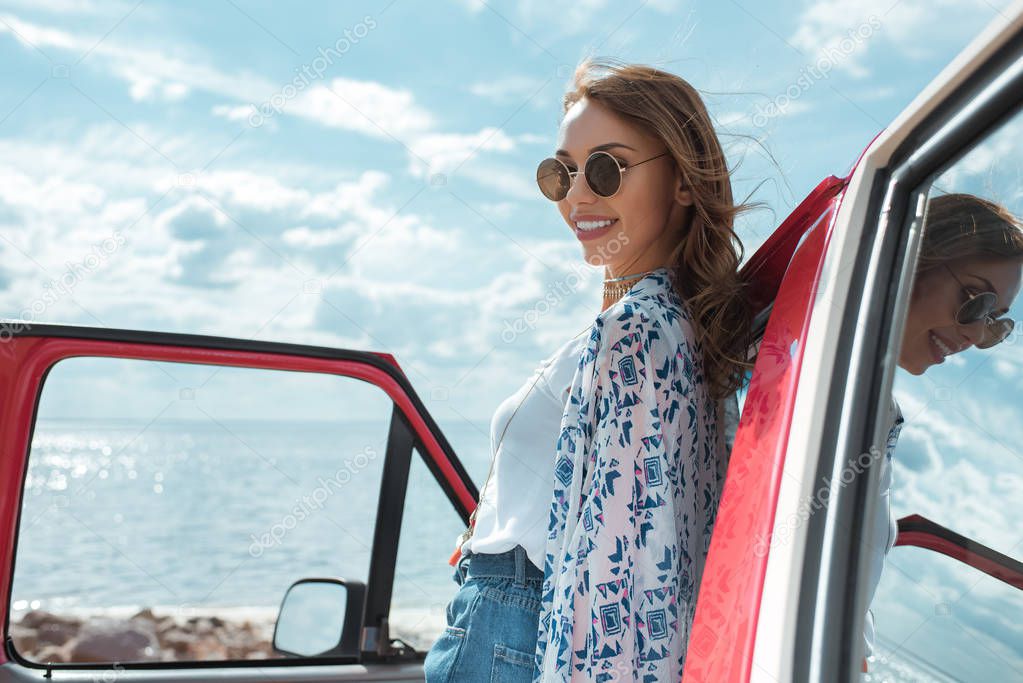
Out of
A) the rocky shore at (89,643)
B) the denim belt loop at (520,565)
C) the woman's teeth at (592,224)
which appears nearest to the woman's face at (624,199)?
the woman's teeth at (592,224)

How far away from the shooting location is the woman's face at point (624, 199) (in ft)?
5.96

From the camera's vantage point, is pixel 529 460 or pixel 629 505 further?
pixel 529 460

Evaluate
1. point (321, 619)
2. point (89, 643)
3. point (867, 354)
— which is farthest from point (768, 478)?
point (89, 643)

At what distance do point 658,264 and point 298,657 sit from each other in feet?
4.79

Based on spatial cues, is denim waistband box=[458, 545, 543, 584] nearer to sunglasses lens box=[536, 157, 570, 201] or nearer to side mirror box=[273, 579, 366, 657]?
sunglasses lens box=[536, 157, 570, 201]

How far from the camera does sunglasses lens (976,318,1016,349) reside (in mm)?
881

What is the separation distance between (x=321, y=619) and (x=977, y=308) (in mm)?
2115

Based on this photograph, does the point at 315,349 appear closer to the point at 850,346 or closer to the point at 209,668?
the point at 209,668

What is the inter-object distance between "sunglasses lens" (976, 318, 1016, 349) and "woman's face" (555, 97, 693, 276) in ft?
3.15

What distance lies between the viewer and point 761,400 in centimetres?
129

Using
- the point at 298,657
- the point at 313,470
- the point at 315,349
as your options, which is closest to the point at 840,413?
the point at 315,349

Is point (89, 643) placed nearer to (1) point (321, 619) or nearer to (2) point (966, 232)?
(1) point (321, 619)

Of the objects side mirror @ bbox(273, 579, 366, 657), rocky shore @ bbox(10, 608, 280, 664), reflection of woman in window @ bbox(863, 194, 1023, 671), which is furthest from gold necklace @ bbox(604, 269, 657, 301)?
rocky shore @ bbox(10, 608, 280, 664)

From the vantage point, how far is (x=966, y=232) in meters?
1.00
